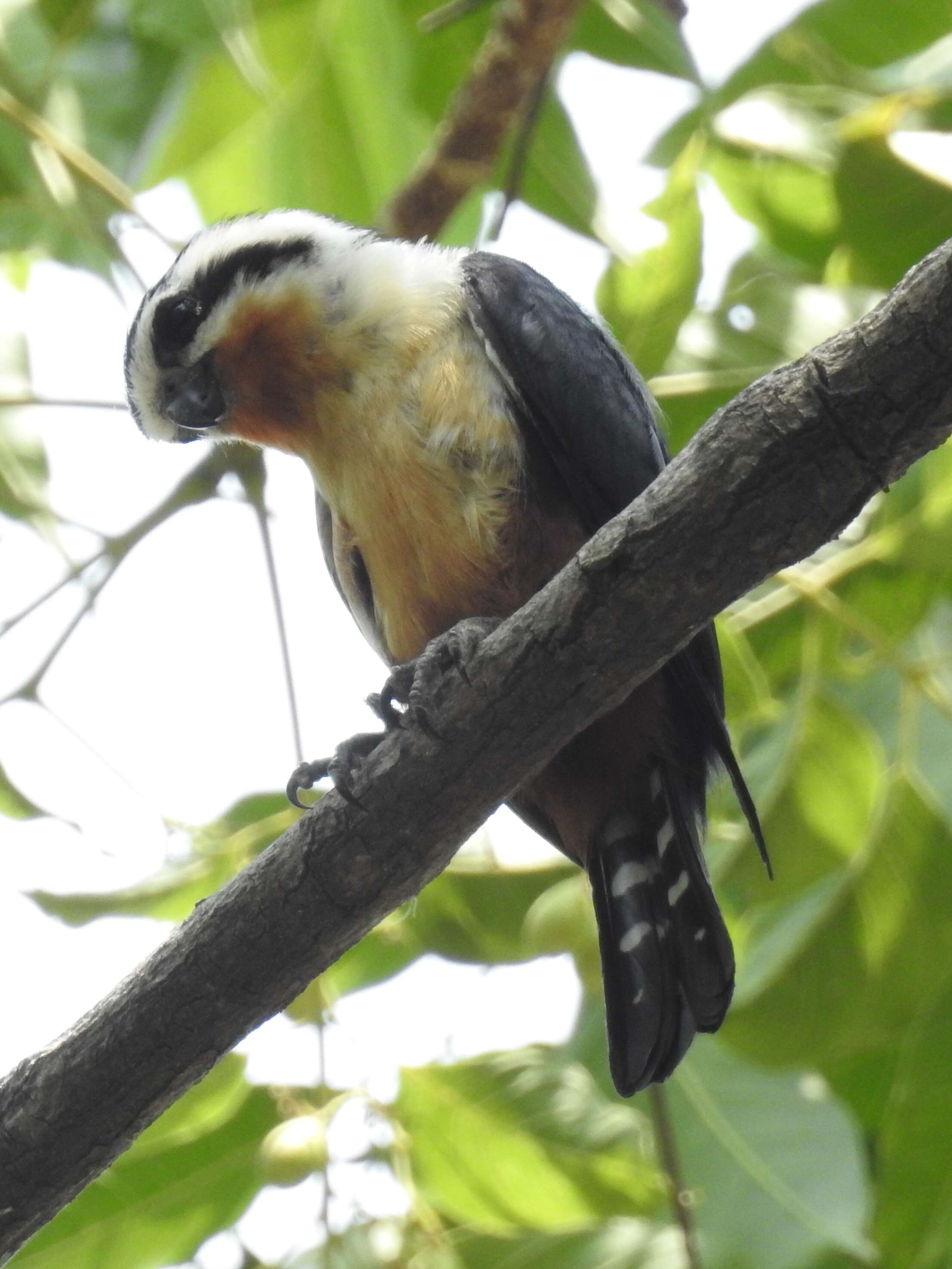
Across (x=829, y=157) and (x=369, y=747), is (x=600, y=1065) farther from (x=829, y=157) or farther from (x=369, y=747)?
(x=829, y=157)

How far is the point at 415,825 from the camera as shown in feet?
8.63

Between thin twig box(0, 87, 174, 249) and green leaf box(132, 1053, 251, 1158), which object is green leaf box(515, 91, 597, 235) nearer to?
thin twig box(0, 87, 174, 249)

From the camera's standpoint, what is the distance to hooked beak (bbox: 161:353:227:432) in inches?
156

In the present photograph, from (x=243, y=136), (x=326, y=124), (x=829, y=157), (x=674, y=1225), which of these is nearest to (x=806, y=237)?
(x=829, y=157)

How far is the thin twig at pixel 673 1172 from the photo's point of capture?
10.4 ft

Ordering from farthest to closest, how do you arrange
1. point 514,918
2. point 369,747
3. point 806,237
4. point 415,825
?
point 806,237
point 514,918
point 369,747
point 415,825

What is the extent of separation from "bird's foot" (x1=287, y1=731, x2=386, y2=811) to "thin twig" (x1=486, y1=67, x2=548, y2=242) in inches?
75.2

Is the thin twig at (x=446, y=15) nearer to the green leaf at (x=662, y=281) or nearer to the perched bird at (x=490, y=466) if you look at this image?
the perched bird at (x=490, y=466)

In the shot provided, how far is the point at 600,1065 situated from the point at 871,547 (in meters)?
1.49

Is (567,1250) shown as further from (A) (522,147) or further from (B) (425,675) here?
(A) (522,147)

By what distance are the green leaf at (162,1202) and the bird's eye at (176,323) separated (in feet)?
6.44

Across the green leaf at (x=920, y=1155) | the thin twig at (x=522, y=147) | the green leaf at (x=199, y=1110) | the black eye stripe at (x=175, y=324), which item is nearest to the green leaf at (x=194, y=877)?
the green leaf at (x=199, y=1110)

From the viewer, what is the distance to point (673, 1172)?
10.8ft

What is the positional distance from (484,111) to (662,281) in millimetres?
1059
